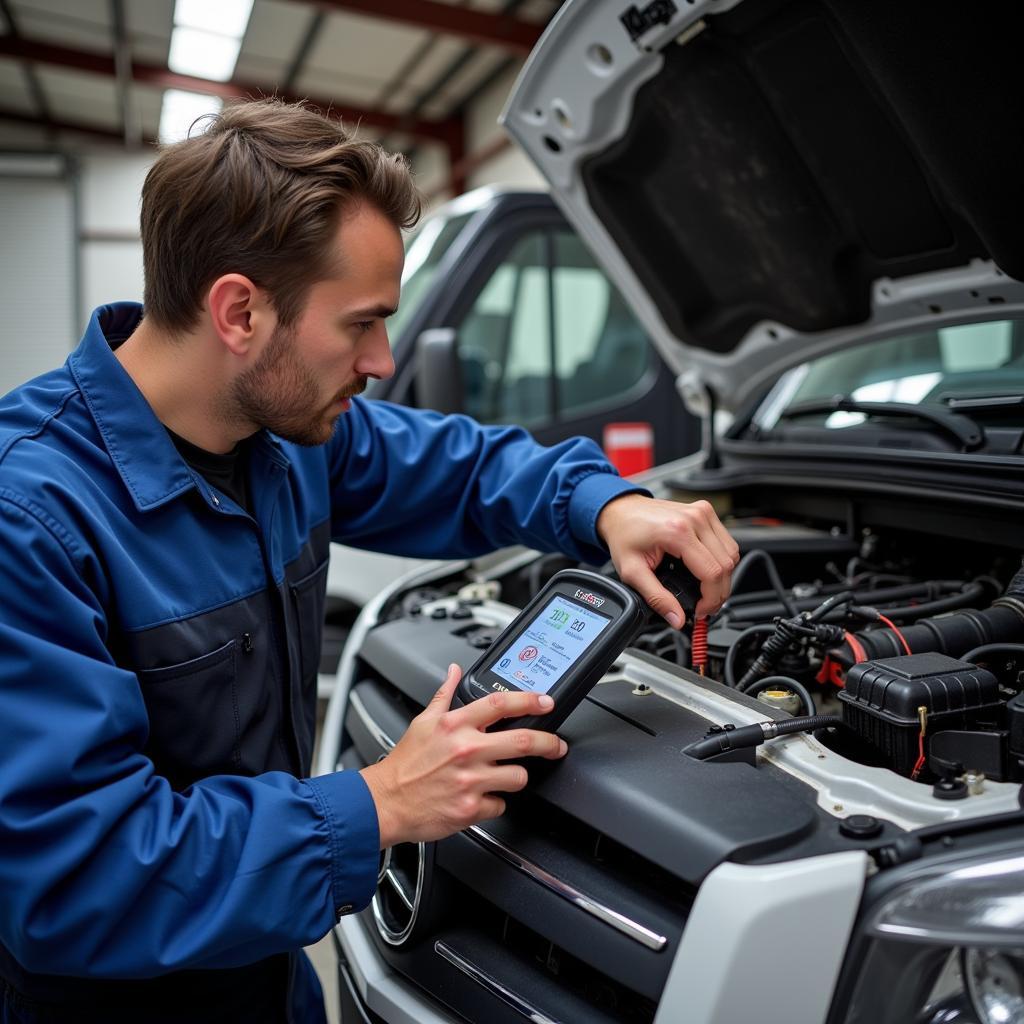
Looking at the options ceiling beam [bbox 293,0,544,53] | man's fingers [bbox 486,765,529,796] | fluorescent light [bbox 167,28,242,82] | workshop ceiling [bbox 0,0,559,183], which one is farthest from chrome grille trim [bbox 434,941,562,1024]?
fluorescent light [bbox 167,28,242,82]

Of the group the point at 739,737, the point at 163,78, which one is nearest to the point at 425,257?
the point at 739,737

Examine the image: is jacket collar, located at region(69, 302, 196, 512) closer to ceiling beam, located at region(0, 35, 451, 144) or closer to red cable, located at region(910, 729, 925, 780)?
red cable, located at region(910, 729, 925, 780)

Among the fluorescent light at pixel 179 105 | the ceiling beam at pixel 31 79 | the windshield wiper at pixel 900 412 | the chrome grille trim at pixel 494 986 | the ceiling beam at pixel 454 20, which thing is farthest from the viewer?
the fluorescent light at pixel 179 105

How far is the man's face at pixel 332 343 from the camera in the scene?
4.15 feet

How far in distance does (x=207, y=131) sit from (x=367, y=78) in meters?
9.89

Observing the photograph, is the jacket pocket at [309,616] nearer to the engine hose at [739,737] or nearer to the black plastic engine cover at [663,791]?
the black plastic engine cover at [663,791]

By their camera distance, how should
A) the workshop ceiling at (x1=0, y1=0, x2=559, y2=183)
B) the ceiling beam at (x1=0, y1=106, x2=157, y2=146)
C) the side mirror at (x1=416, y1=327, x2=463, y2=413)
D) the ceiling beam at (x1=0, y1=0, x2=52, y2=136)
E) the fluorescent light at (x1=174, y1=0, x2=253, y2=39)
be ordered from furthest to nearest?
the ceiling beam at (x1=0, y1=106, x2=157, y2=146), the ceiling beam at (x1=0, y1=0, x2=52, y2=136), the fluorescent light at (x1=174, y1=0, x2=253, y2=39), the workshop ceiling at (x1=0, y1=0, x2=559, y2=183), the side mirror at (x1=416, y1=327, x2=463, y2=413)

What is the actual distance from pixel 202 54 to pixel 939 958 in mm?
10384

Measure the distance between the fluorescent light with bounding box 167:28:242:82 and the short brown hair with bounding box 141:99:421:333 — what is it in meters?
8.78

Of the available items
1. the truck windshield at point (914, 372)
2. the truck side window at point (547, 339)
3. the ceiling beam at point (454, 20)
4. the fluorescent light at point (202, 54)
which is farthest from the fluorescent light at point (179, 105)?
the truck windshield at point (914, 372)

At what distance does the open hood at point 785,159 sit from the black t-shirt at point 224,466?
1.02 m

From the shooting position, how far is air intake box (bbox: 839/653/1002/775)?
1171 millimetres

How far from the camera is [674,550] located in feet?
4.49

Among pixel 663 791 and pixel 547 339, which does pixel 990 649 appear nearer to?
pixel 663 791
